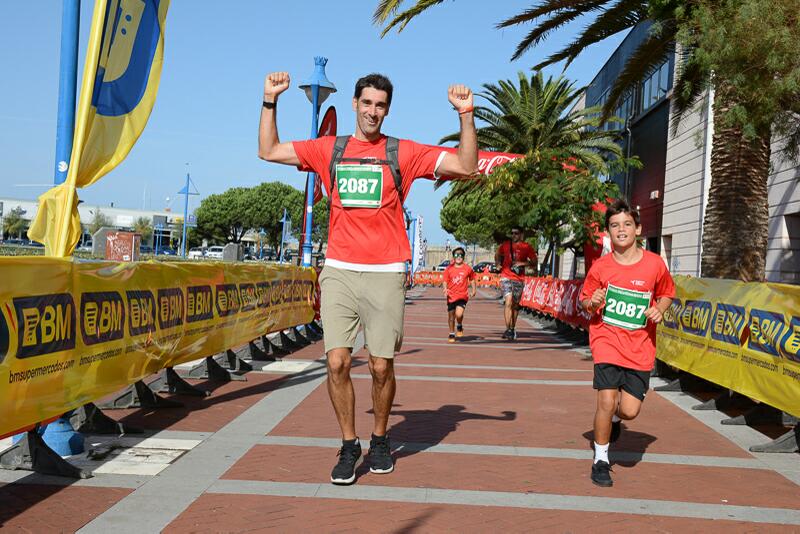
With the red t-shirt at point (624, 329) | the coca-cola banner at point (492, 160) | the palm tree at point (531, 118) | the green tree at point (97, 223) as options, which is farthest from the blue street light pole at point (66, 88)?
the green tree at point (97, 223)

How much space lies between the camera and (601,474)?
510cm

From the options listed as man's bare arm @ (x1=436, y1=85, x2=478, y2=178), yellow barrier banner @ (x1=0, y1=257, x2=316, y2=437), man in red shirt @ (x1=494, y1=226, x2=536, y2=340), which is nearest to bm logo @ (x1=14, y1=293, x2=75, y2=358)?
yellow barrier banner @ (x1=0, y1=257, x2=316, y2=437)

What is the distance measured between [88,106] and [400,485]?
3.16 meters

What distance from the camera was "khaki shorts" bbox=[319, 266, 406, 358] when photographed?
4988 millimetres

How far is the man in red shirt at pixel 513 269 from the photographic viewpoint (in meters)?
15.7

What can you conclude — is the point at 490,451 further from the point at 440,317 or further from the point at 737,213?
the point at 440,317

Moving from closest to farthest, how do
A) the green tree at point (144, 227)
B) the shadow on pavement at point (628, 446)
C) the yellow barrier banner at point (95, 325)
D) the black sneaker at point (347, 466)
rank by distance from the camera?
the yellow barrier banner at point (95, 325), the black sneaker at point (347, 466), the shadow on pavement at point (628, 446), the green tree at point (144, 227)

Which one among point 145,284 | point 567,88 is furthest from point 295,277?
point 567,88

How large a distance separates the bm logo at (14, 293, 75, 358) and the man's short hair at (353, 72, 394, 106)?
84.3 inches

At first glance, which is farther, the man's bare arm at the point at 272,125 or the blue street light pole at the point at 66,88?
the blue street light pole at the point at 66,88

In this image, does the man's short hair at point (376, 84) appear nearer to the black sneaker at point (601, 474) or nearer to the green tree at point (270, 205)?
the black sneaker at point (601, 474)

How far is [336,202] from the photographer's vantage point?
5.02 metres

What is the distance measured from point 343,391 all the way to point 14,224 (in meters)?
103

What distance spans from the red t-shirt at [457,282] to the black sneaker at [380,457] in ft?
34.3
